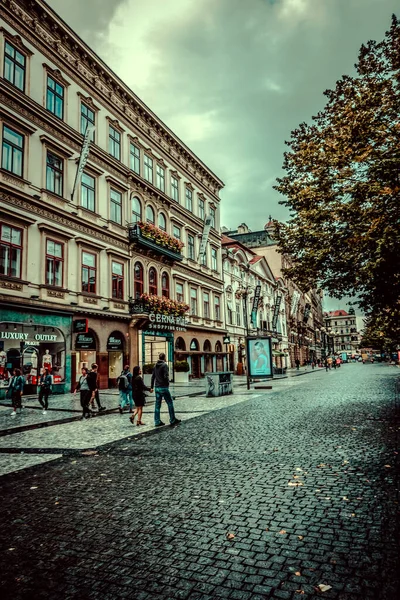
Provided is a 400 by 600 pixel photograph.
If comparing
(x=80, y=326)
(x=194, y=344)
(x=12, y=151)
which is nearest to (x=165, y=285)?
(x=194, y=344)

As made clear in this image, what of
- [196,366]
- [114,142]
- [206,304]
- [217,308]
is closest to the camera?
[114,142]

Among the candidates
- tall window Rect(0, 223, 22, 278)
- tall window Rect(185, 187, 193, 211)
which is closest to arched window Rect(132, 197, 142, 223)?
tall window Rect(185, 187, 193, 211)

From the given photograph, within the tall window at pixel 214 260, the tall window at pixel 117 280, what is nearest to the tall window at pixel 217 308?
the tall window at pixel 214 260

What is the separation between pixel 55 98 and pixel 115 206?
23.8ft

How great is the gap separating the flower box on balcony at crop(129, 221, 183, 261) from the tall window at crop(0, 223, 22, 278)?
9396 mm

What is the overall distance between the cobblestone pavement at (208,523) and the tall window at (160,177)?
93.6 feet

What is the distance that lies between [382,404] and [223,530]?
479 inches

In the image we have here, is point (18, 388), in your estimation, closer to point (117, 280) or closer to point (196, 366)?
point (117, 280)

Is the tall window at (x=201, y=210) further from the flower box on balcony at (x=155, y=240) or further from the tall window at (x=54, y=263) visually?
the tall window at (x=54, y=263)

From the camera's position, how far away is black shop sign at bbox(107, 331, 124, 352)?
25917 mm

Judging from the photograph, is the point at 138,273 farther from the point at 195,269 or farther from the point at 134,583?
the point at 134,583

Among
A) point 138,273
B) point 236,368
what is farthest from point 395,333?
point 138,273

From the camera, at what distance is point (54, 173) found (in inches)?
908

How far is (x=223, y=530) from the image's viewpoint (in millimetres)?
4258
